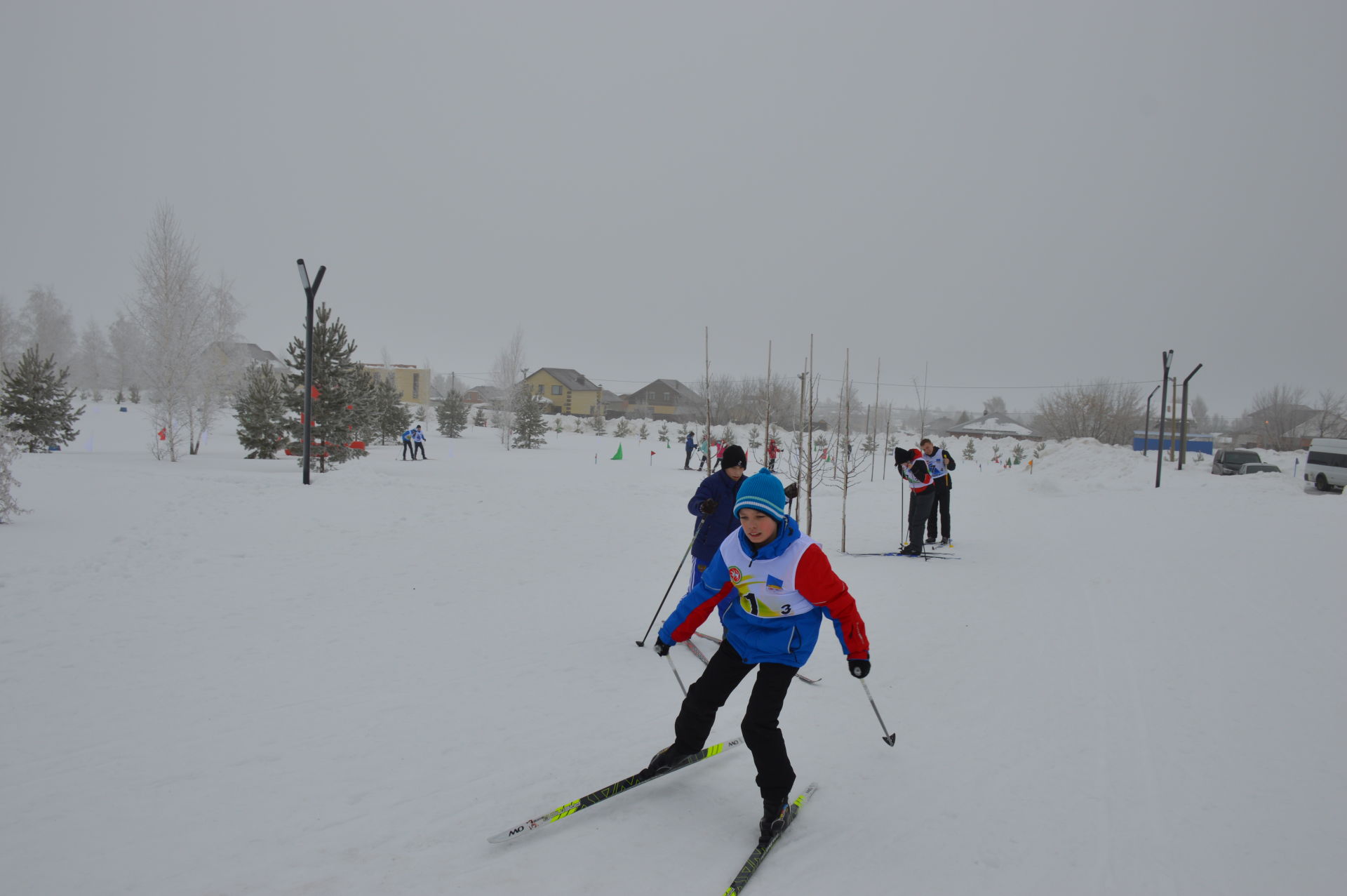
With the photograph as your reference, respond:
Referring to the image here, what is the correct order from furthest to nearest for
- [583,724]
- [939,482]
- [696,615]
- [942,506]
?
[942,506], [939,482], [583,724], [696,615]

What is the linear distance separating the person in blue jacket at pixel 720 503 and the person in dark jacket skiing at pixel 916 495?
5541mm

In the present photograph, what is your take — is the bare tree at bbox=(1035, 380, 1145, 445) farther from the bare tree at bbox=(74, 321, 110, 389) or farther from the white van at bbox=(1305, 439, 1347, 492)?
the bare tree at bbox=(74, 321, 110, 389)

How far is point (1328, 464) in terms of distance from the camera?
2072 cm

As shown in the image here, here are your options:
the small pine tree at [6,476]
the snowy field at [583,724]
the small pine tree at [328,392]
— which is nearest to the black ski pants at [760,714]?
the snowy field at [583,724]

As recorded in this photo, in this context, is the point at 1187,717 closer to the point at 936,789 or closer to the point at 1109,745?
Answer: the point at 1109,745

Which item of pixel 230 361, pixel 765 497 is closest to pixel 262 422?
pixel 230 361

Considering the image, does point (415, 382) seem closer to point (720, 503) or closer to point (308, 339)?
point (308, 339)

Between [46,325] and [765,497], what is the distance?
229ft

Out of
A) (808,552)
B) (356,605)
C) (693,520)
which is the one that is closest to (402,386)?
(693,520)

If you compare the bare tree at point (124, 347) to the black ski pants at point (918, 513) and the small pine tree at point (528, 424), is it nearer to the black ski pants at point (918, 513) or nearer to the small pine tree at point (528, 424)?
the small pine tree at point (528, 424)

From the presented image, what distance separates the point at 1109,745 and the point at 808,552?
2.86m

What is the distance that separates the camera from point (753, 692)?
317 centimetres

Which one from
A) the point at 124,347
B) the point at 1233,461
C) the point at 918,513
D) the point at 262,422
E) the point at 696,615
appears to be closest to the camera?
the point at 696,615

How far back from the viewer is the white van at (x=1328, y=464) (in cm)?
2027
